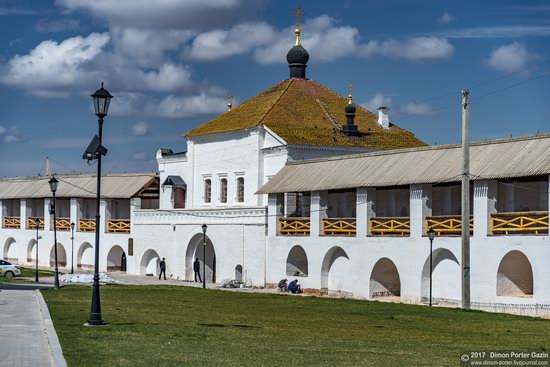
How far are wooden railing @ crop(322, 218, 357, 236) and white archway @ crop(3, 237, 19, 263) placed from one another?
111 feet

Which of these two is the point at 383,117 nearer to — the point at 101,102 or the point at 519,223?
the point at 519,223

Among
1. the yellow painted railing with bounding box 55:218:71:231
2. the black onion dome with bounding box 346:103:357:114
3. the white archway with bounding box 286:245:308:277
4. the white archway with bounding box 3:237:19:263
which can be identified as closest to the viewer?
the white archway with bounding box 286:245:308:277

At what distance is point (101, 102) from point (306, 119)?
34.3m

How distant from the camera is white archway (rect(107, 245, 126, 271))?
62656mm

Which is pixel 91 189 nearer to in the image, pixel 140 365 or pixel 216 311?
pixel 216 311

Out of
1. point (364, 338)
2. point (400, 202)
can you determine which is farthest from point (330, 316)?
point (400, 202)

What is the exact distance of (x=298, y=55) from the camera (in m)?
A: 60.2

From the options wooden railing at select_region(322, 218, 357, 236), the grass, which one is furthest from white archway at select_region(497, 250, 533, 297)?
wooden railing at select_region(322, 218, 357, 236)

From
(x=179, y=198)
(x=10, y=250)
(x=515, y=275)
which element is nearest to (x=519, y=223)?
(x=515, y=275)

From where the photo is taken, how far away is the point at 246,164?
54438 millimetres

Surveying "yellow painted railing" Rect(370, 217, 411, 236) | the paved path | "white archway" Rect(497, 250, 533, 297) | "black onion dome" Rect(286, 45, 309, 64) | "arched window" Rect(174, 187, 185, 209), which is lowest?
the paved path

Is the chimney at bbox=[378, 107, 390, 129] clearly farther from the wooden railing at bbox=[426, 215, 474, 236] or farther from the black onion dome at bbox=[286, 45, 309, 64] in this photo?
the wooden railing at bbox=[426, 215, 474, 236]

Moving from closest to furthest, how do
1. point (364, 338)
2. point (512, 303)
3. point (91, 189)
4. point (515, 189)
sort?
point (364, 338)
point (512, 303)
point (515, 189)
point (91, 189)

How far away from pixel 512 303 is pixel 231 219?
19.8m
